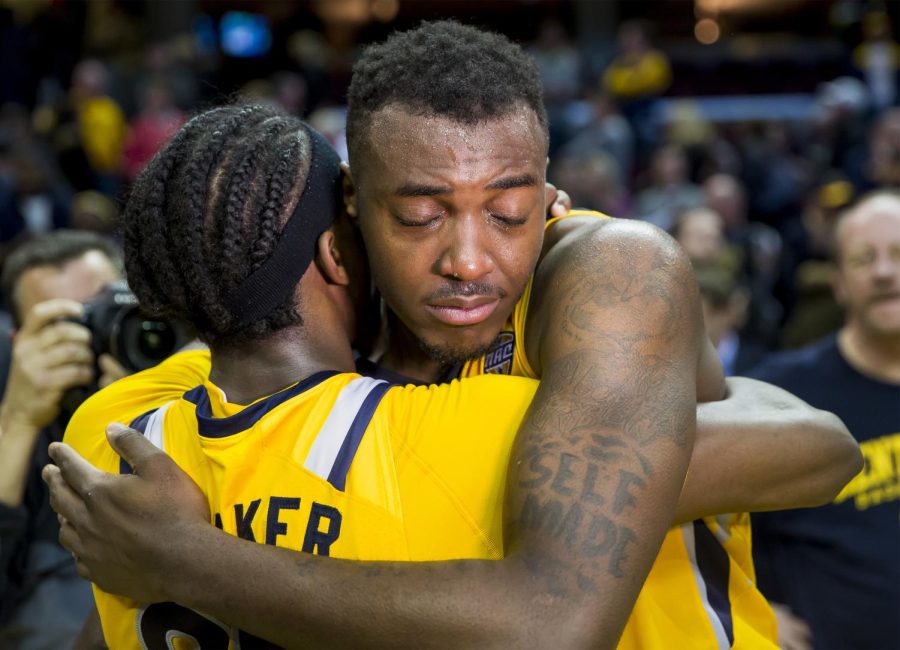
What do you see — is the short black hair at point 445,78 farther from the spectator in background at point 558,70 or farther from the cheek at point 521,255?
the spectator in background at point 558,70

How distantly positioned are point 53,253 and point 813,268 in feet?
15.7

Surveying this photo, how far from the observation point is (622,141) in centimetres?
1063

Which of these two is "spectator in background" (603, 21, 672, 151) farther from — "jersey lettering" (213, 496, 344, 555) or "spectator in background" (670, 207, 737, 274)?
"jersey lettering" (213, 496, 344, 555)

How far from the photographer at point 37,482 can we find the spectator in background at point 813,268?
3919mm

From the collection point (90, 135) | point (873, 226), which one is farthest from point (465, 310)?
point (90, 135)

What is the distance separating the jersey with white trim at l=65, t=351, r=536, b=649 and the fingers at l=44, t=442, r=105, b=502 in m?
0.18

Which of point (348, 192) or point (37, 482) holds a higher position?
point (348, 192)

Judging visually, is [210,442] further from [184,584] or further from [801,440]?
[801,440]

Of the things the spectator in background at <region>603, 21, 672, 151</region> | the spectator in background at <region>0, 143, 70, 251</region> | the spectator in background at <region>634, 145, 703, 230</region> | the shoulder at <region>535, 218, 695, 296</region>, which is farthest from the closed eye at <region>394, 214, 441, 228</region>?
the spectator in background at <region>603, 21, 672, 151</region>

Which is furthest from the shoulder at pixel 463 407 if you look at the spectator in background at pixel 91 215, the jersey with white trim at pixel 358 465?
the spectator in background at pixel 91 215

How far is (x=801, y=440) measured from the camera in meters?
2.00

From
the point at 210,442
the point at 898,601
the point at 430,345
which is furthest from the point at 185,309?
the point at 898,601

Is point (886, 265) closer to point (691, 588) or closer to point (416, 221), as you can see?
point (691, 588)

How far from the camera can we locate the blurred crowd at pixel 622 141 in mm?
7340
